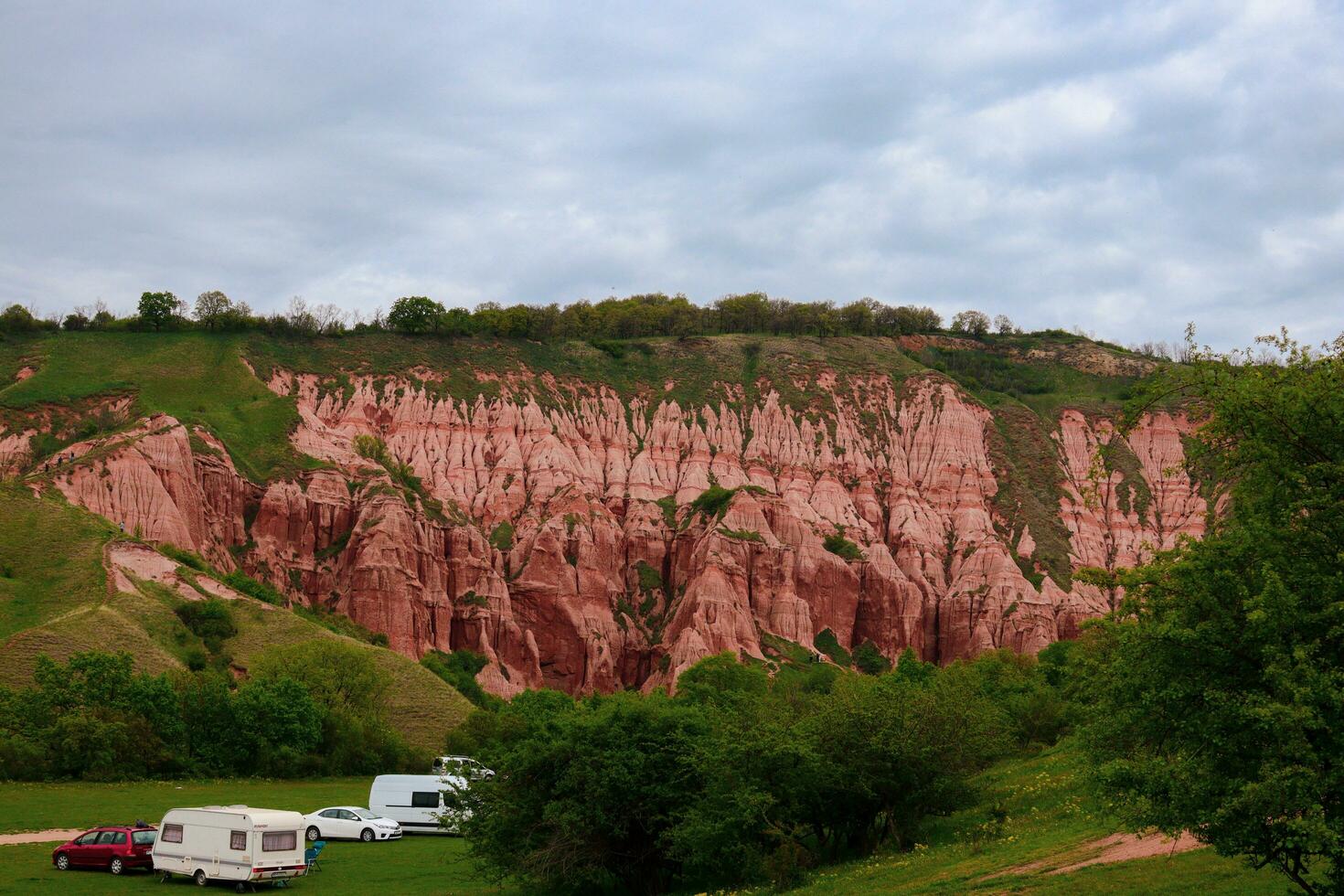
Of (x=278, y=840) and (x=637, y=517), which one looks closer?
(x=278, y=840)

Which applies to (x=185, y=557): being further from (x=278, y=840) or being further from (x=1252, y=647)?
(x=1252, y=647)

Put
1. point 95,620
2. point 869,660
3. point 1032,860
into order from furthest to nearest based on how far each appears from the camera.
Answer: point 869,660, point 95,620, point 1032,860

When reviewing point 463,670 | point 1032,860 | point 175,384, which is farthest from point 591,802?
point 175,384

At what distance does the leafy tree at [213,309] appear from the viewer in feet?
442

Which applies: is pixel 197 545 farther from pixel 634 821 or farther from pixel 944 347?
pixel 944 347

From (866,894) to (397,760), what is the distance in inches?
1750

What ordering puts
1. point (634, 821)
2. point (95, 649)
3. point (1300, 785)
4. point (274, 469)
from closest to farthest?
point (1300, 785)
point (634, 821)
point (95, 649)
point (274, 469)

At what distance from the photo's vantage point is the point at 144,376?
116062 mm

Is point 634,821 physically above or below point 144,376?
below

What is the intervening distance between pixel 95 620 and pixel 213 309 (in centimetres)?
7740

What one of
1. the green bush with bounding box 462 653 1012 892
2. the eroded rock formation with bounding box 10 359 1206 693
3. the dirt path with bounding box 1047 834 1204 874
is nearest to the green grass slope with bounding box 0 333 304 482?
the eroded rock formation with bounding box 10 359 1206 693

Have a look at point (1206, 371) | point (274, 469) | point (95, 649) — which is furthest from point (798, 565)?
point (1206, 371)

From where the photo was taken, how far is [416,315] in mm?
142750

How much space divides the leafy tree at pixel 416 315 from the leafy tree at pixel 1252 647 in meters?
130
